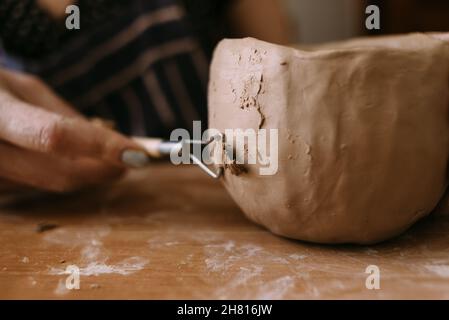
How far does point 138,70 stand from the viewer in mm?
924

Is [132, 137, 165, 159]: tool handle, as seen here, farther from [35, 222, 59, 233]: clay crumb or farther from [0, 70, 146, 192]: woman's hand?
[35, 222, 59, 233]: clay crumb

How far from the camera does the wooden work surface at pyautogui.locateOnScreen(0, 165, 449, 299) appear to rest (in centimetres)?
40

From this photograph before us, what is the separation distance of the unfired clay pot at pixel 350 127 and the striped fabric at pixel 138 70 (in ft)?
1.56

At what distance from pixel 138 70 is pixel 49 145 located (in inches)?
15.9

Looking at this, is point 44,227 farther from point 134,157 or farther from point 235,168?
point 235,168

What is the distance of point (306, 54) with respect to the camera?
399 millimetres

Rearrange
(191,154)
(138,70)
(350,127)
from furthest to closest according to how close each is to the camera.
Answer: (138,70) → (191,154) → (350,127)

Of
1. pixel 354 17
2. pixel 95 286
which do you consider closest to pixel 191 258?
pixel 95 286

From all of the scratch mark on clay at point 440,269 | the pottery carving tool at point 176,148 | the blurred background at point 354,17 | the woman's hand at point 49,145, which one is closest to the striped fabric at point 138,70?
the woman's hand at point 49,145

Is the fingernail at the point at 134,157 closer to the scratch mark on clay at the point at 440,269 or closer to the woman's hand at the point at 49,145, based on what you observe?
the woman's hand at the point at 49,145

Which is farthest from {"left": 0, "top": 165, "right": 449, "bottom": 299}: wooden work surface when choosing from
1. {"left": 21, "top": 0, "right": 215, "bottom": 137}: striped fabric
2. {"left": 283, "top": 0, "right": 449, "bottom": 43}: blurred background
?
{"left": 283, "top": 0, "right": 449, "bottom": 43}: blurred background

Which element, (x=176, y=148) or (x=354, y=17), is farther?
(x=354, y=17)

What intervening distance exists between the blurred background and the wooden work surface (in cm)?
104

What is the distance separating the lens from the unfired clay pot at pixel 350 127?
40 cm
